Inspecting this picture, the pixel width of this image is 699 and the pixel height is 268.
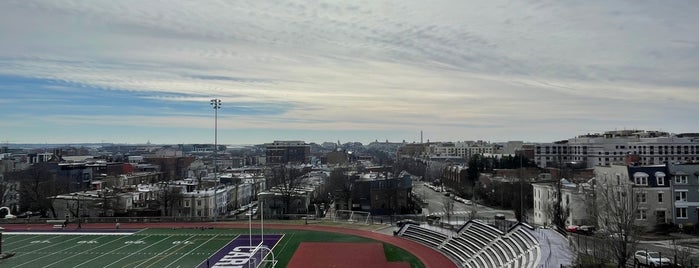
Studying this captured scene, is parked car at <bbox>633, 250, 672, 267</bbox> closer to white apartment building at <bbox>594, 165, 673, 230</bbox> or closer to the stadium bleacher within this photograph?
the stadium bleacher

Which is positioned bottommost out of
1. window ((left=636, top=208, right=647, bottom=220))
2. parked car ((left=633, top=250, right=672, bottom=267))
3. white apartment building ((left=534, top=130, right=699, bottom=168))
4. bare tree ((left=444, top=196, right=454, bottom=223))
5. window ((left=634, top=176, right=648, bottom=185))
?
bare tree ((left=444, top=196, right=454, bottom=223))

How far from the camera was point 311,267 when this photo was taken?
115ft

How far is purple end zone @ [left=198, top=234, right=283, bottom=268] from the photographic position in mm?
35906

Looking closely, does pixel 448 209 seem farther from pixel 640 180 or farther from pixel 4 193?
pixel 4 193

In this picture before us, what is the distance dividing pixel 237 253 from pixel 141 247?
369 inches

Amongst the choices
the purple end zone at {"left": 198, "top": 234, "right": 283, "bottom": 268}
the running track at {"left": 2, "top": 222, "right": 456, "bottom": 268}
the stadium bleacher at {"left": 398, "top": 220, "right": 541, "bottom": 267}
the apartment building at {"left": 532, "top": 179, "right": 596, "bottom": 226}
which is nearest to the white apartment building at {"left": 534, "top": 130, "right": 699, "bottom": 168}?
the apartment building at {"left": 532, "top": 179, "right": 596, "bottom": 226}

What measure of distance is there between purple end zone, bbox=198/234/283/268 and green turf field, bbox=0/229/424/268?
0.73 meters

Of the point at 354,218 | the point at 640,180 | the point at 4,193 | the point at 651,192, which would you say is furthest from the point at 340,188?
the point at 651,192

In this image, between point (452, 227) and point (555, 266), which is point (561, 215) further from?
point (555, 266)

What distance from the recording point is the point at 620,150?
11450 centimetres

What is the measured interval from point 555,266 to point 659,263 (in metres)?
8.22

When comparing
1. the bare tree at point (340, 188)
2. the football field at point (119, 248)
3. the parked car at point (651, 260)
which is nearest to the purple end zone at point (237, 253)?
the football field at point (119, 248)

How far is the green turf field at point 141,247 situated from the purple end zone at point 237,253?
0.73m

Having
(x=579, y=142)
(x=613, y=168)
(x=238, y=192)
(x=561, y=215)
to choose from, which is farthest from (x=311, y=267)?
(x=579, y=142)
